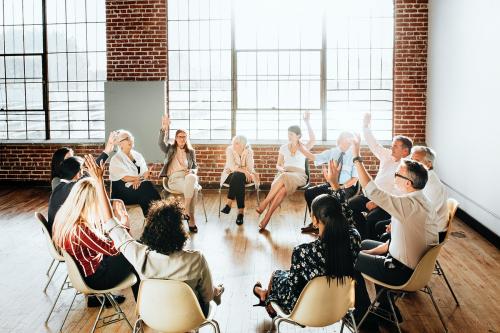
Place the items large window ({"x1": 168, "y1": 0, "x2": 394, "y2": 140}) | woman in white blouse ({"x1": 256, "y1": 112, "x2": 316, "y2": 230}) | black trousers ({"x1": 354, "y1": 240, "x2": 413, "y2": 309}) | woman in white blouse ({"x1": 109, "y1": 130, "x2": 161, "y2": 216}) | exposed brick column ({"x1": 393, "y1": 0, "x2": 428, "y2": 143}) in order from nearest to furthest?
black trousers ({"x1": 354, "y1": 240, "x2": 413, "y2": 309})
woman in white blouse ({"x1": 109, "y1": 130, "x2": 161, "y2": 216})
woman in white blouse ({"x1": 256, "y1": 112, "x2": 316, "y2": 230})
exposed brick column ({"x1": 393, "y1": 0, "x2": 428, "y2": 143})
large window ({"x1": 168, "y1": 0, "x2": 394, "y2": 140})

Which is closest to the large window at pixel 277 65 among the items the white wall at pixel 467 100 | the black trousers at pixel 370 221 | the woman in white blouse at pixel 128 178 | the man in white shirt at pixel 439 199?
the white wall at pixel 467 100

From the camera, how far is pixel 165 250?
3777mm

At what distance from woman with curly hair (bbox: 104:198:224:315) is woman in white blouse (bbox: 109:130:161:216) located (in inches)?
140

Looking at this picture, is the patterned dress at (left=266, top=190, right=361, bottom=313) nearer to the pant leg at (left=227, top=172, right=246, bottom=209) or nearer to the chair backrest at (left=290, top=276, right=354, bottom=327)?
the chair backrest at (left=290, top=276, right=354, bottom=327)

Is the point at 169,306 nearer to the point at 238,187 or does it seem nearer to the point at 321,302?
the point at 321,302

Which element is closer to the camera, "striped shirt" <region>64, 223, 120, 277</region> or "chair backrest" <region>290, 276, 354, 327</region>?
"chair backrest" <region>290, 276, 354, 327</region>

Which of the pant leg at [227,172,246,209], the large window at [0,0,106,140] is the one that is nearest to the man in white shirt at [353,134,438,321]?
the pant leg at [227,172,246,209]

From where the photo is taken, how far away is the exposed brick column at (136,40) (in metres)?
10.1

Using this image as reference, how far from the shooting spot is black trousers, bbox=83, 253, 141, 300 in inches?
176

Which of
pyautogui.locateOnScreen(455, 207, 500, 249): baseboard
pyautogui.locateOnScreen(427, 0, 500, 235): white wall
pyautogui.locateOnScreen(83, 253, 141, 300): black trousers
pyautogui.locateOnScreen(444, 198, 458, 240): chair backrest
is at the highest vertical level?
pyautogui.locateOnScreen(427, 0, 500, 235): white wall

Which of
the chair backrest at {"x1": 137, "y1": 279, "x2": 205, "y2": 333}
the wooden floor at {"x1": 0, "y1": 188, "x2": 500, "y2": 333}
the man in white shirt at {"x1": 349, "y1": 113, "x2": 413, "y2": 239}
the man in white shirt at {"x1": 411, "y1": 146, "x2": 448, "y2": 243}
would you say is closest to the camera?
the chair backrest at {"x1": 137, "y1": 279, "x2": 205, "y2": 333}

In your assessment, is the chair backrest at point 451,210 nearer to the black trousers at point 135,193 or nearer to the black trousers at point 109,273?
the black trousers at point 109,273

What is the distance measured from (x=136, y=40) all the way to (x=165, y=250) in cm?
700

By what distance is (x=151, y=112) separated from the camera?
33.0ft
